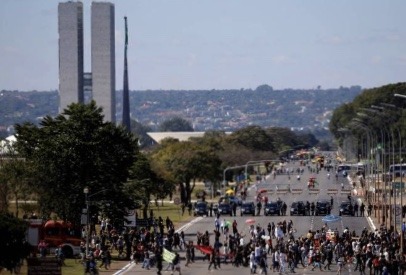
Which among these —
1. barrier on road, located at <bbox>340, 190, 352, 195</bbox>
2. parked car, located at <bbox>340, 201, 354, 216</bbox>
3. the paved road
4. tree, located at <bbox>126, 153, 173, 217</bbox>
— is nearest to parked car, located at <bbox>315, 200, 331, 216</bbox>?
parked car, located at <bbox>340, 201, 354, 216</bbox>

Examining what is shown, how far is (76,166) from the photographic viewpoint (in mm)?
78062

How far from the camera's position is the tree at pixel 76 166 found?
77000mm

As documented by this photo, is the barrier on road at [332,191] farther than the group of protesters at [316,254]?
Yes

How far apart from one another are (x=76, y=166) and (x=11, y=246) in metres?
22.0

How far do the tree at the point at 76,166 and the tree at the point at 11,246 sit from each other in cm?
1831

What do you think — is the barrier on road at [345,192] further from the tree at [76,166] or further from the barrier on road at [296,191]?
the tree at [76,166]

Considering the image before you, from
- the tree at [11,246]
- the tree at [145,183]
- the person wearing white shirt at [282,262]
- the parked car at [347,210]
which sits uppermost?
the tree at [145,183]

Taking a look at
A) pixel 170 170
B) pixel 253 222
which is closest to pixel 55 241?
pixel 253 222

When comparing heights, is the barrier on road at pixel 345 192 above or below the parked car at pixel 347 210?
above

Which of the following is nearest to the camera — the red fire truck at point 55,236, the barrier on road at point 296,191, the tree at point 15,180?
the red fire truck at point 55,236

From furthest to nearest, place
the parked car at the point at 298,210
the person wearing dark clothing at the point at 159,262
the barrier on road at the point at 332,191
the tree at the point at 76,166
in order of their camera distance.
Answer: the barrier on road at the point at 332,191 → the parked car at the point at 298,210 → the tree at the point at 76,166 → the person wearing dark clothing at the point at 159,262

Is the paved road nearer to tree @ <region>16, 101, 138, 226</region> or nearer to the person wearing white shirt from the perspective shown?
the person wearing white shirt

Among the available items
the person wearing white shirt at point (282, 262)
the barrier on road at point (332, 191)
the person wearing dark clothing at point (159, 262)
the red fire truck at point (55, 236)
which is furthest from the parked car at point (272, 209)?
the person wearing dark clothing at point (159, 262)

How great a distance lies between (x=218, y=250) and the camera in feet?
217
